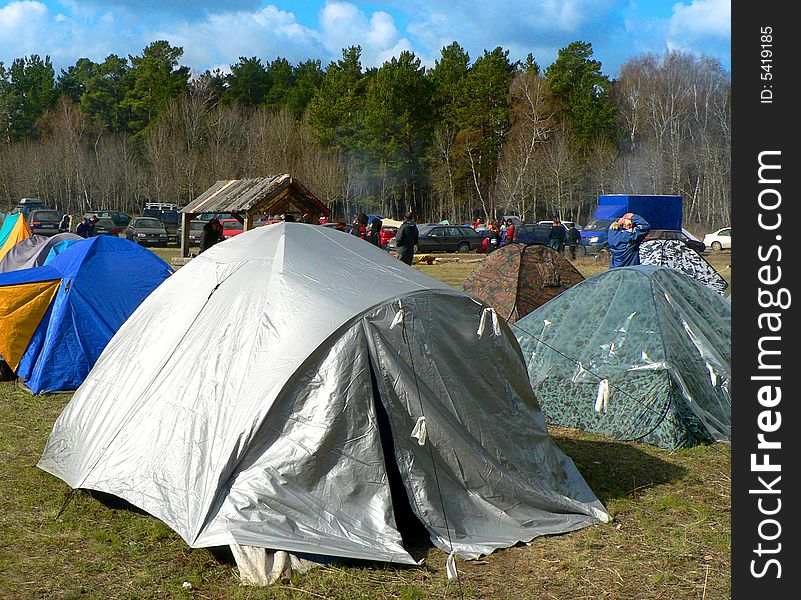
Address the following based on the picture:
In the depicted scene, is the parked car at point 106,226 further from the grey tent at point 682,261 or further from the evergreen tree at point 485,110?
the grey tent at point 682,261

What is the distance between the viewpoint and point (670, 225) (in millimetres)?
36750

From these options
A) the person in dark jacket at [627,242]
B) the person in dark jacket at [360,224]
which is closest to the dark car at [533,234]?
the person in dark jacket at [360,224]

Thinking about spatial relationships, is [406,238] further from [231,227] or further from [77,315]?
[231,227]

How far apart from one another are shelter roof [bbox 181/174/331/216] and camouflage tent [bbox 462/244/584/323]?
9.86 m

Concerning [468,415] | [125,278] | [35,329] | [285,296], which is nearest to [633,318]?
[468,415]

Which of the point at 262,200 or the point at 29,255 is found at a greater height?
the point at 262,200

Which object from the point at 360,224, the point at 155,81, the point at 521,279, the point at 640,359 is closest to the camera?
the point at 640,359

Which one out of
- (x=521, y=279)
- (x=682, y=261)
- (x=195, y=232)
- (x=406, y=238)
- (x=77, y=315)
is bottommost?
(x=77, y=315)

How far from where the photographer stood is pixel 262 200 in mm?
20984

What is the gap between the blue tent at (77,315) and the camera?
9.67 metres

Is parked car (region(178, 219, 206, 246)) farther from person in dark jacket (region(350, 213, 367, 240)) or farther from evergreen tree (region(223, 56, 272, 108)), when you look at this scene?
evergreen tree (region(223, 56, 272, 108))

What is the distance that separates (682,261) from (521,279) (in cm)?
317

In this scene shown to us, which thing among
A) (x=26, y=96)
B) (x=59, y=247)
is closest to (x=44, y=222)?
(x=59, y=247)

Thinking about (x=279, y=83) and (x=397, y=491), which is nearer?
(x=397, y=491)
